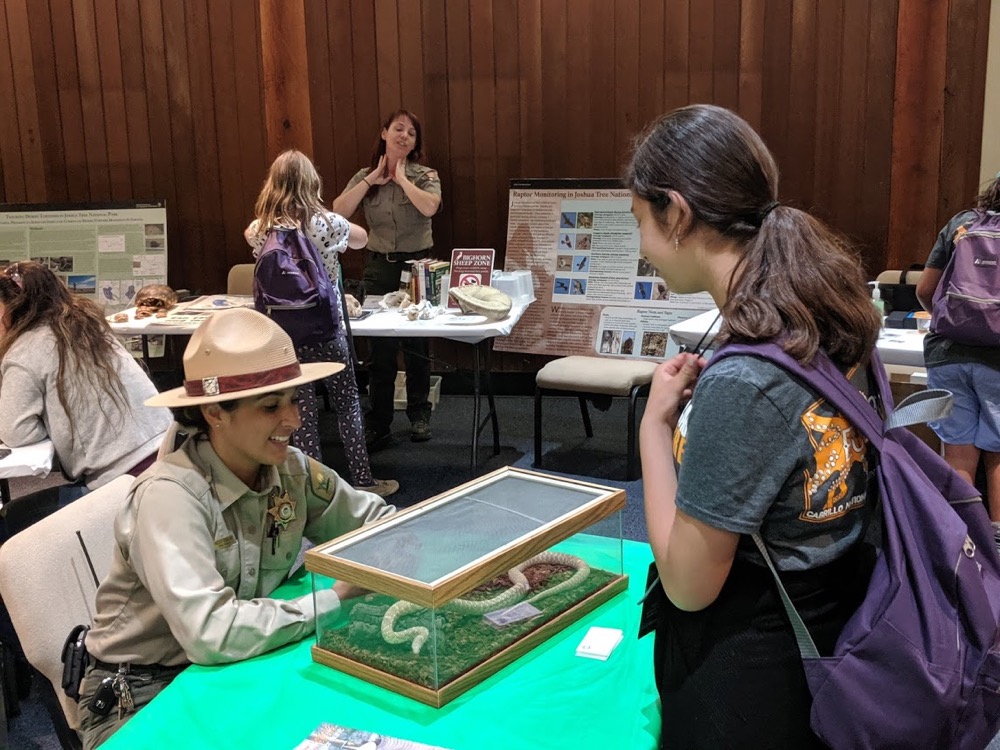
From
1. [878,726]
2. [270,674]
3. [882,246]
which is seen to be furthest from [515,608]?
[882,246]

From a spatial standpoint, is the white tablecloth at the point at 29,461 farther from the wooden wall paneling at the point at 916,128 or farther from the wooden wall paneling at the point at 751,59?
the wooden wall paneling at the point at 916,128

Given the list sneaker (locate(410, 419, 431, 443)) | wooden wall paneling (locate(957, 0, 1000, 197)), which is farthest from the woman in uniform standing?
wooden wall paneling (locate(957, 0, 1000, 197))

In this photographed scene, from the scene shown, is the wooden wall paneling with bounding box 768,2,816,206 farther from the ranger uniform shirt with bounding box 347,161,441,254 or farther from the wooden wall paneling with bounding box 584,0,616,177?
the ranger uniform shirt with bounding box 347,161,441,254

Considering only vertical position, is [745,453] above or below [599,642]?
above

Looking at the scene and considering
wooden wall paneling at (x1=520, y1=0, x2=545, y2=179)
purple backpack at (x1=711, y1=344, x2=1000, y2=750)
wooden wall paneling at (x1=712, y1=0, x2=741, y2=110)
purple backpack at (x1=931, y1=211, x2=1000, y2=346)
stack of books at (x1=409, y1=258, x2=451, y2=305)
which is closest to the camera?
purple backpack at (x1=711, y1=344, x2=1000, y2=750)

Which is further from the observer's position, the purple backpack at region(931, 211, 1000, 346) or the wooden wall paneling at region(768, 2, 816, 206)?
the wooden wall paneling at region(768, 2, 816, 206)

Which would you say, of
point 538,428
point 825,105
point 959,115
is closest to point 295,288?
point 538,428

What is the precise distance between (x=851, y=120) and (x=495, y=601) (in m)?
4.90

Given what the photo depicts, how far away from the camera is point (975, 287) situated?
3244mm

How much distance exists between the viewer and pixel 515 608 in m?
1.65

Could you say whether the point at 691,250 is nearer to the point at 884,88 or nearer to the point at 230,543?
the point at 230,543

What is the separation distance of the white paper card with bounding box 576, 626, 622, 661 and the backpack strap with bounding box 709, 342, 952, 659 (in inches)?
17.4

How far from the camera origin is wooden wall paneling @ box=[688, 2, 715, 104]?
571 cm

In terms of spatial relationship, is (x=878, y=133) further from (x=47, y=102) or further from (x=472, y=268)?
(x=47, y=102)
